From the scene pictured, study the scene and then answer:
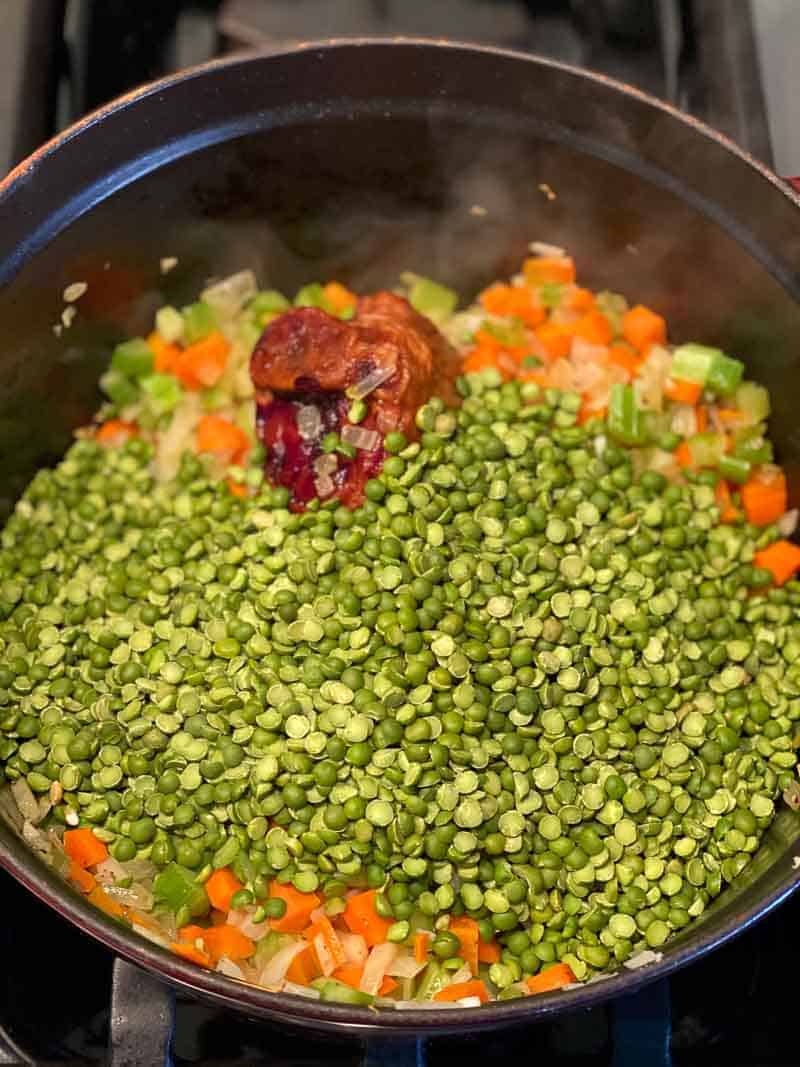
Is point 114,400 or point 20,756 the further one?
point 114,400

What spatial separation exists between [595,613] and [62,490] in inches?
56.0

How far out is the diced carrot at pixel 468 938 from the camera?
2170 millimetres

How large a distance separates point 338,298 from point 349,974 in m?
1.80

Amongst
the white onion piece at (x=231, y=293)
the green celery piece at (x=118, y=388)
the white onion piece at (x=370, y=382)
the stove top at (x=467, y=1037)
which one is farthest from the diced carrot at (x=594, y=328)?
the stove top at (x=467, y=1037)

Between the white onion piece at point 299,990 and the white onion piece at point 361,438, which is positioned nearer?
the white onion piece at point 299,990

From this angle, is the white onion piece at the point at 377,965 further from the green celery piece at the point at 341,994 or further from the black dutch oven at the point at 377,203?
the black dutch oven at the point at 377,203

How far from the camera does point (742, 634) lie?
251 cm

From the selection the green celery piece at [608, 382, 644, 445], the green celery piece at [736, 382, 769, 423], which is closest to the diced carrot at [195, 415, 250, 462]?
the green celery piece at [608, 382, 644, 445]

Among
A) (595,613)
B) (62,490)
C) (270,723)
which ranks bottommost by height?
(270,723)

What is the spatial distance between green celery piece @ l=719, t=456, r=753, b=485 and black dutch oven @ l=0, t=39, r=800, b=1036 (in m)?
0.10

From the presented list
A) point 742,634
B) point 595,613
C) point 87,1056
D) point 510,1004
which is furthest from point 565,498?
point 87,1056

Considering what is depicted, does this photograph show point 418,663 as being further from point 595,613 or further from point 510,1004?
point 510,1004

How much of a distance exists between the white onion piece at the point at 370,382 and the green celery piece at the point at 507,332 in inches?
19.3

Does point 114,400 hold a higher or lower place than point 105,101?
lower
